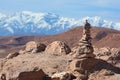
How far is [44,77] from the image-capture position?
873 inches

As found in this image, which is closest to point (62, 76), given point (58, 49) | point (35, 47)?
point (58, 49)

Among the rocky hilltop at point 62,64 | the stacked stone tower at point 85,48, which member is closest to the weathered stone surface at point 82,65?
the rocky hilltop at point 62,64

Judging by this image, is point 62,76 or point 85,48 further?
point 85,48

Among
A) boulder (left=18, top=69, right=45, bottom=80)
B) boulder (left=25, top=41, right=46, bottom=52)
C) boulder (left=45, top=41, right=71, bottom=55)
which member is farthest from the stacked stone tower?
boulder (left=25, top=41, right=46, bottom=52)

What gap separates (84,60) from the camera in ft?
75.8

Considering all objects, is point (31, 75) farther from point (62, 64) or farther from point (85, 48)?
point (85, 48)

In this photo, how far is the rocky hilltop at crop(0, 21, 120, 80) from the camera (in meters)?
21.6

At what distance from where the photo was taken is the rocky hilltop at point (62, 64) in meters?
21.6

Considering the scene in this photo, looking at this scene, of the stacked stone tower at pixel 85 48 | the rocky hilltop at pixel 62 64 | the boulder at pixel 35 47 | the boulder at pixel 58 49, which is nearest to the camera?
the rocky hilltop at pixel 62 64

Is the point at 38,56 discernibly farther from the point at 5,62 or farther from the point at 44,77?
the point at 44,77

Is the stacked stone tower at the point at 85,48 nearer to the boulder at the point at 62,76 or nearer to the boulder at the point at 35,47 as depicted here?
the boulder at the point at 62,76

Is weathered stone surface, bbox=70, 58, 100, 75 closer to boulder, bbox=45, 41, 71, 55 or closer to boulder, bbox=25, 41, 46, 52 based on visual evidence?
boulder, bbox=45, 41, 71, 55

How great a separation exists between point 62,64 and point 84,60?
5.08ft

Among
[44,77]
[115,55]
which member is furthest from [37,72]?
[115,55]
